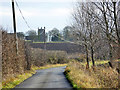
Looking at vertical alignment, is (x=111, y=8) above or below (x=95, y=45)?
above

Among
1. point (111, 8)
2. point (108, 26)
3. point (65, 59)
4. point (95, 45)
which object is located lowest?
point (65, 59)

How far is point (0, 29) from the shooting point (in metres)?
14.9

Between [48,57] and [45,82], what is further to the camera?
[48,57]

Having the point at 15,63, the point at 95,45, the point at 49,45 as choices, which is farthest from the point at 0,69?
the point at 49,45

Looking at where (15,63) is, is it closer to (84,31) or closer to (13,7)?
(13,7)

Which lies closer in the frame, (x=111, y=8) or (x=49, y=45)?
(x=111, y=8)

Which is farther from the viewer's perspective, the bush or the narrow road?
the bush

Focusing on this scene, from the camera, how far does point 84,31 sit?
25344mm

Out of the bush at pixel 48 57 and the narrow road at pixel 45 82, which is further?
the bush at pixel 48 57

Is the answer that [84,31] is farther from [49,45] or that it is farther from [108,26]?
[49,45]

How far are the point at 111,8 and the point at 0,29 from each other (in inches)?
278

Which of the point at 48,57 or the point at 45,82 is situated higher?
the point at 45,82

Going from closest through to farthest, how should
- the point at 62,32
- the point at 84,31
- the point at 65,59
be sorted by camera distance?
the point at 84,31 < the point at 65,59 < the point at 62,32

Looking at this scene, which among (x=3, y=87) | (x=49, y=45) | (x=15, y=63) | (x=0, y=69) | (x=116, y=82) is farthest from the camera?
(x=49, y=45)
